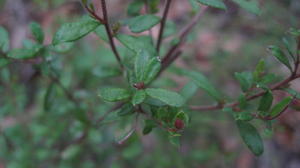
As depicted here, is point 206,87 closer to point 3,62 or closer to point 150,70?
point 150,70

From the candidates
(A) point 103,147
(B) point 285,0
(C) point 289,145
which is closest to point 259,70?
(A) point 103,147

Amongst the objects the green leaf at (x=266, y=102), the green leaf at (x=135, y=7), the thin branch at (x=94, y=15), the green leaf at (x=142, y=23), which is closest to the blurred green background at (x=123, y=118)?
the green leaf at (x=135, y=7)

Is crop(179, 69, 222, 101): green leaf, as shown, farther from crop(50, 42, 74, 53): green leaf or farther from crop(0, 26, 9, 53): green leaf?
crop(0, 26, 9, 53): green leaf

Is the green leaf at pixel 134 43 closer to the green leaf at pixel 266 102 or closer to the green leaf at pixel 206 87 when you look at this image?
the green leaf at pixel 206 87

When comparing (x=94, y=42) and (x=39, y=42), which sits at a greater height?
(x=39, y=42)

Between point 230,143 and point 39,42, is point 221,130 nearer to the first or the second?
point 230,143

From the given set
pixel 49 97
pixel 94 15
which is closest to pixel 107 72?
pixel 49 97
